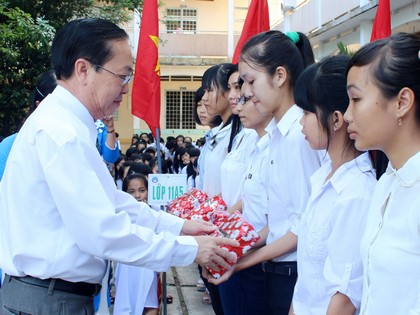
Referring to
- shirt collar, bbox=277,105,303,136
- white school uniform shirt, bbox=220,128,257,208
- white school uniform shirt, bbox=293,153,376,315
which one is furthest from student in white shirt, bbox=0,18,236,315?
white school uniform shirt, bbox=220,128,257,208

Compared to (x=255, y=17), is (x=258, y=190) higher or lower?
lower

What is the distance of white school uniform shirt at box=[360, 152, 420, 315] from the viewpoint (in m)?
1.60

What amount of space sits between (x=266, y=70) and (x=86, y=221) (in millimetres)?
1251

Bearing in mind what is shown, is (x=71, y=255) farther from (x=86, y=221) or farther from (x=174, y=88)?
(x=174, y=88)

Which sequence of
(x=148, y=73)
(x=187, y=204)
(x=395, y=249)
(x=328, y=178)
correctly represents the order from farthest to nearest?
1. (x=148, y=73)
2. (x=187, y=204)
3. (x=328, y=178)
4. (x=395, y=249)

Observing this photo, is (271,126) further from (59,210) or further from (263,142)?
(59,210)

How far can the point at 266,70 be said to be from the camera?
2.84 metres

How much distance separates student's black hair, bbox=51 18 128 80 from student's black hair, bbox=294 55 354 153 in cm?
86

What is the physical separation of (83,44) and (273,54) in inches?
38.3

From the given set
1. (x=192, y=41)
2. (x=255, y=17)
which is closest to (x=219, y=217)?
(x=255, y=17)

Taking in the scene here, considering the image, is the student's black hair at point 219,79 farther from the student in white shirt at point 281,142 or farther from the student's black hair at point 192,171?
the student's black hair at point 192,171

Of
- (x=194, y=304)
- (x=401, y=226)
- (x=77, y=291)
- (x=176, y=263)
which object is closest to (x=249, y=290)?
(x=176, y=263)

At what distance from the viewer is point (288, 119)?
2779 mm

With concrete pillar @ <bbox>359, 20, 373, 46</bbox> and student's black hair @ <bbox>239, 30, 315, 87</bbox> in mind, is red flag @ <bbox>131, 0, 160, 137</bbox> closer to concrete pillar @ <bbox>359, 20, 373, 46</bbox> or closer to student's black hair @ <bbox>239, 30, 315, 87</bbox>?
student's black hair @ <bbox>239, 30, 315, 87</bbox>
